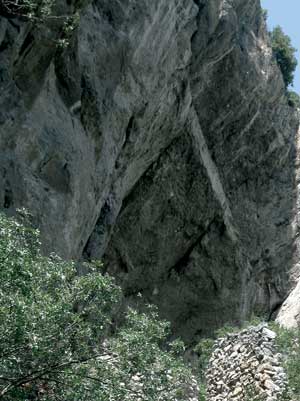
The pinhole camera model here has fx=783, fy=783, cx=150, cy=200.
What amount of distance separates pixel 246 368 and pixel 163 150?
12118 mm

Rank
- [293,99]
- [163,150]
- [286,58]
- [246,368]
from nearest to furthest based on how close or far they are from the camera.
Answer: [246,368] < [163,150] < [293,99] < [286,58]

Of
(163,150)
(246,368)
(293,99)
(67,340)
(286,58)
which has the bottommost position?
(67,340)

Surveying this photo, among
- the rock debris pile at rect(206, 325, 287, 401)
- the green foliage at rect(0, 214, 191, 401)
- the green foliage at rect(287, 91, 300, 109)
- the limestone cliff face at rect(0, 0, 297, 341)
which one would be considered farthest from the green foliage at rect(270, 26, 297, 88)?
the green foliage at rect(0, 214, 191, 401)

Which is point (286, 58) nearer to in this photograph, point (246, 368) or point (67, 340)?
point (246, 368)

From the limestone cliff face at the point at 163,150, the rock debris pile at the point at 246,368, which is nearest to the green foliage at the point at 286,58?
the limestone cliff face at the point at 163,150

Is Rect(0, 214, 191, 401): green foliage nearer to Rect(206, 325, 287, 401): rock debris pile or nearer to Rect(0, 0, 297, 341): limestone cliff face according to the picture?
Rect(206, 325, 287, 401): rock debris pile

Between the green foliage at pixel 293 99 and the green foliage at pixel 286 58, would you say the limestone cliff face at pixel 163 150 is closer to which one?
the green foliage at pixel 293 99

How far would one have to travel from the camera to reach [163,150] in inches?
890

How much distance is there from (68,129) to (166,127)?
19.1 ft

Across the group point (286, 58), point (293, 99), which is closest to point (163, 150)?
point (293, 99)

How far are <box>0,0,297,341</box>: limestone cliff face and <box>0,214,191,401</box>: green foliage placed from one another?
5.00 m

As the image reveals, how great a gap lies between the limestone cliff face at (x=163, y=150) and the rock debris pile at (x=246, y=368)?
13.2 ft

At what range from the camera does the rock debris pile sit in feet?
35.1

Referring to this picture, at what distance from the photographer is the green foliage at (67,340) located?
7.86m
